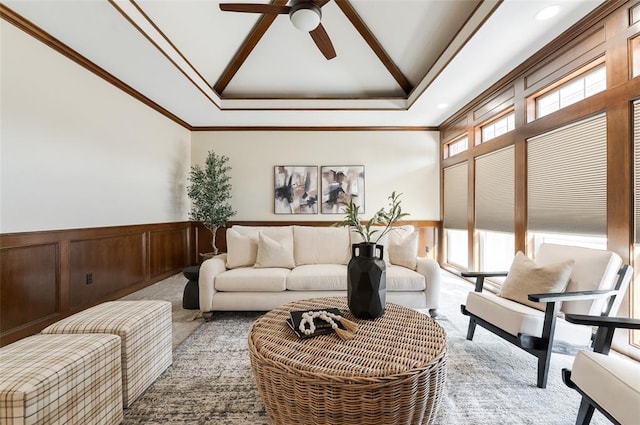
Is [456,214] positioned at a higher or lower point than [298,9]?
lower

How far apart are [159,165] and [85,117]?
1.40 metres

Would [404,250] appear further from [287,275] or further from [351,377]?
[351,377]

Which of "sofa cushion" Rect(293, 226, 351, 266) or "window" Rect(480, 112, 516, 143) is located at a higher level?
"window" Rect(480, 112, 516, 143)

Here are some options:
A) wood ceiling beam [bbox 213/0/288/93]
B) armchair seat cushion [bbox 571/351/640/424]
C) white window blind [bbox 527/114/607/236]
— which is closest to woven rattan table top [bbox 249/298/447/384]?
armchair seat cushion [bbox 571/351/640/424]

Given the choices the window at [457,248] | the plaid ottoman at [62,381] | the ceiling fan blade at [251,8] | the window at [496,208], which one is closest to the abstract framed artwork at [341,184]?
the window at [457,248]

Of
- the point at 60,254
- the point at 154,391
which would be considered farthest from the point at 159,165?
the point at 154,391

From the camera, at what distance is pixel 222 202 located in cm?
520

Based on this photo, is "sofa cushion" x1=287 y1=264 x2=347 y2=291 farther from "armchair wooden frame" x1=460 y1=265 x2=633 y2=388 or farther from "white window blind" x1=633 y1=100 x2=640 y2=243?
"white window blind" x1=633 y1=100 x2=640 y2=243

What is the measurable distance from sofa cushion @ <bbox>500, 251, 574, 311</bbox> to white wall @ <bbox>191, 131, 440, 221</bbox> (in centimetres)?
320

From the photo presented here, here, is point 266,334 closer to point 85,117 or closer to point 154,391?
point 154,391

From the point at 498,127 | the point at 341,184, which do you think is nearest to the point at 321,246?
the point at 341,184

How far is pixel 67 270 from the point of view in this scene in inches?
107

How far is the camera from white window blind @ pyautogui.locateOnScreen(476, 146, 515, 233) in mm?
3305

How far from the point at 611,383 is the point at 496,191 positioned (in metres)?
2.87
